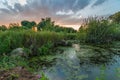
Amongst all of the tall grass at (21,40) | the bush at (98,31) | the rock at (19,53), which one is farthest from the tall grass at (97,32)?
the rock at (19,53)

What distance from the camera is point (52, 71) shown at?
6953 millimetres

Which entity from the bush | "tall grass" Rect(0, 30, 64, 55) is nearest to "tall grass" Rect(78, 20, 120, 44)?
the bush

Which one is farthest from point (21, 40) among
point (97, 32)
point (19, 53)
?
point (97, 32)

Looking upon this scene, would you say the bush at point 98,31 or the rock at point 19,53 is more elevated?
the bush at point 98,31

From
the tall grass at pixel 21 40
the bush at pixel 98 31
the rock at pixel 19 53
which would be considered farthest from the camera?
the bush at pixel 98 31

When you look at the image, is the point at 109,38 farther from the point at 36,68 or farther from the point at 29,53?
→ the point at 36,68

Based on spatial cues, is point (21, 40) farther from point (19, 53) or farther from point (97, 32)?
point (97, 32)

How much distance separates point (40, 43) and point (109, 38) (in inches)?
399

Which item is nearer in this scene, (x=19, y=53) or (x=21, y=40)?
(x=19, y=53)

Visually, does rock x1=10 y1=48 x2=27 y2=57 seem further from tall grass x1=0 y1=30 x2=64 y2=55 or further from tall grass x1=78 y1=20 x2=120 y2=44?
tall grass x1=78 y1=20 x2=120 y2=44

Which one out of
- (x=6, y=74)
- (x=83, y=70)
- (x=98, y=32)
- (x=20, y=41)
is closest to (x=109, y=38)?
(x=98, y=32)

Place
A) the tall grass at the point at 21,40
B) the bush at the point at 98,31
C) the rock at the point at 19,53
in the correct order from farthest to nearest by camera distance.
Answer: the bush at the point at 98,31
the tall grass at the point at 21,40
the rock at the point at 19,53

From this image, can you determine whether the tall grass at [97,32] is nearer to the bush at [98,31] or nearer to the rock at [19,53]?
the bush at [98,31]

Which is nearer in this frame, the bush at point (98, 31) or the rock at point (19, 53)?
the rock at point (19, 53)
